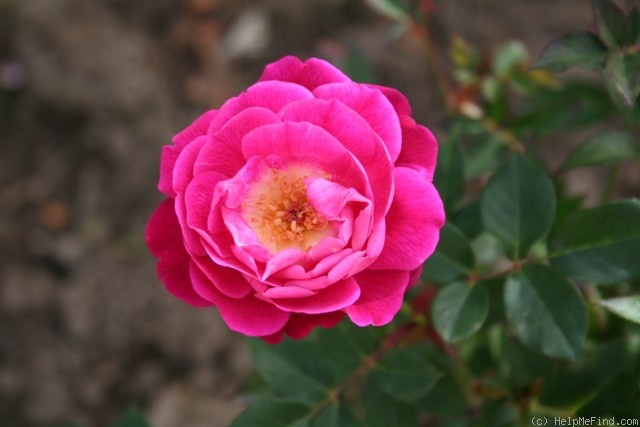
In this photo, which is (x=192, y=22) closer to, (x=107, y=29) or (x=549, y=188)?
(x=107, y=29)

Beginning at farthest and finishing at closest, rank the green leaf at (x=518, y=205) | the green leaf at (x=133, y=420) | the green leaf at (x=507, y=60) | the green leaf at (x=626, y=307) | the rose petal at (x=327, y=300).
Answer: the green leaf at (x=507, y=60) → the green leaf at (x=133, y=420) → the green leaf at (x=518, y=205) → the green leaf at (x=626, y=307) → the rose petal at (x=327, y=300)

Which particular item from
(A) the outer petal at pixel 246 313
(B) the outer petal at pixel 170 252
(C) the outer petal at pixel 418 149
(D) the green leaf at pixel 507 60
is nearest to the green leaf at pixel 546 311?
(C) the outer petal at pixel 418 149

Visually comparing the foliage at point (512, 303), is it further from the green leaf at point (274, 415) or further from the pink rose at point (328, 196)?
the pink rose at point (328, 196)

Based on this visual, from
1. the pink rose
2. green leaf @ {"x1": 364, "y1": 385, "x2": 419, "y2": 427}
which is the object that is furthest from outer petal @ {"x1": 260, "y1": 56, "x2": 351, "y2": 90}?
green leaf @ {"x1": 364, "y1": 385, "x2": 419, "y2": 427}

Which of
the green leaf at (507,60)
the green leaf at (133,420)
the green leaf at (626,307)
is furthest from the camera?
the green leaf at (507,60)

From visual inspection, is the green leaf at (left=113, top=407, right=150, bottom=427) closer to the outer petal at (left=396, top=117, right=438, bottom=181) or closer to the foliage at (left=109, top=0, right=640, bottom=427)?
the foliage at (left=109, top=0, right=640, bottom=427)

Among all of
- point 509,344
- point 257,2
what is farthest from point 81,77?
point 509,344
